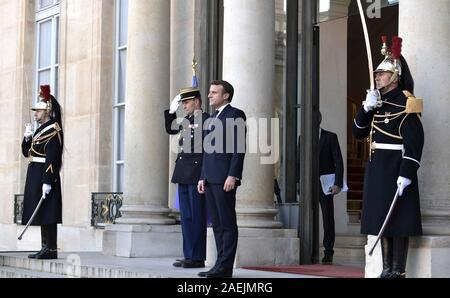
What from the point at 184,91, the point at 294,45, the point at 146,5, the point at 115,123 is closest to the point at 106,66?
the point at 115,123

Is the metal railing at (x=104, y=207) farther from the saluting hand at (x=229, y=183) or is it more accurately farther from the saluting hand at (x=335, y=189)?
the saluting hand at (x=229, y=183)

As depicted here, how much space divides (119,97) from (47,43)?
2819 mm

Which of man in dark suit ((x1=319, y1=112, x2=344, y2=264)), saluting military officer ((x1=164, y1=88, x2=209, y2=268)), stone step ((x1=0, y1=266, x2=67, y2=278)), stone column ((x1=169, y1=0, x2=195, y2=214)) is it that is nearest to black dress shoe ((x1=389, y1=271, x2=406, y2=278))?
saluting military officer ((x1=164, y1=88, x2=209, y2=268))

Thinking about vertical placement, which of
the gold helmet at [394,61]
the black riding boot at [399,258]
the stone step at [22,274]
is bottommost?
the stone step at [22,274]

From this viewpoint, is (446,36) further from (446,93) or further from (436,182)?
(436,182)

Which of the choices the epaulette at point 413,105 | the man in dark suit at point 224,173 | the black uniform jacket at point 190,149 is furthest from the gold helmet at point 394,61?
the black uniform jacket at point 190,149

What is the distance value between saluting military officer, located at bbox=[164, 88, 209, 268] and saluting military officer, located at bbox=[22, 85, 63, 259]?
62.3 inches

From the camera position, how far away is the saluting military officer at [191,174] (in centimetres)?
1033

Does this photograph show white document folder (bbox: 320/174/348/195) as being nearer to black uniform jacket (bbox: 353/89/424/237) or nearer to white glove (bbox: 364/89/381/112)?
black uniform jacket (bbox: 353/89/424/237)

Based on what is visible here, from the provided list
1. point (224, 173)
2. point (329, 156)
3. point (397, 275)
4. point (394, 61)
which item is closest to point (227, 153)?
point (224, 173)

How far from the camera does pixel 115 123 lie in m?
15.6

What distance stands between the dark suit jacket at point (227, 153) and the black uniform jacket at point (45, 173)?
9.21 feet

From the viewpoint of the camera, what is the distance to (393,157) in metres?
8.40

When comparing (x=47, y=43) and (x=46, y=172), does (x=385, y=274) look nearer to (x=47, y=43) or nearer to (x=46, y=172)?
(x=46, y=172)
